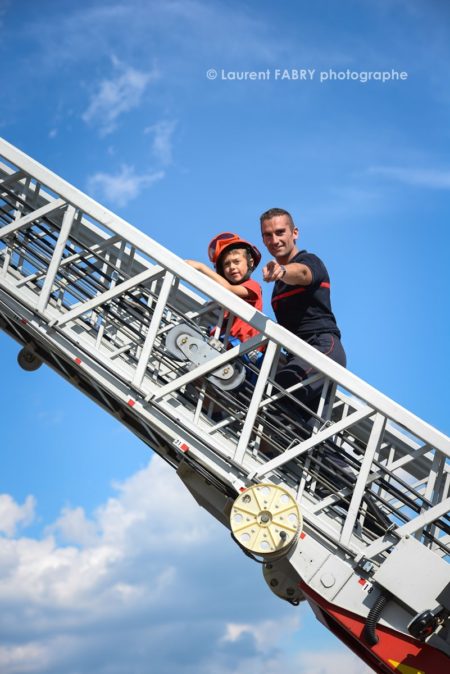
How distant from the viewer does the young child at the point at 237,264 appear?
823cm

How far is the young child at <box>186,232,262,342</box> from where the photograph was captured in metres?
8.23

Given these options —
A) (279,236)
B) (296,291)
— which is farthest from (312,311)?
(279,236)

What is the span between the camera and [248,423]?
740cm

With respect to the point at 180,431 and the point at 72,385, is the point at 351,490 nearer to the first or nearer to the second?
the point at 180,431

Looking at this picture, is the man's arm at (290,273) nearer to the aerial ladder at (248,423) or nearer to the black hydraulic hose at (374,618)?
the aerial ladder at (248,423)

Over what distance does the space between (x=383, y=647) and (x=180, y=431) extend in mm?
2512

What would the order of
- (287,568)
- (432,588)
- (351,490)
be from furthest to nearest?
(287,568) → (351,490) → (432,588)

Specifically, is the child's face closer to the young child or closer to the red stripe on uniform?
the young child

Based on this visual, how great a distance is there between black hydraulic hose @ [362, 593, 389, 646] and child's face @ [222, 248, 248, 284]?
126 inches

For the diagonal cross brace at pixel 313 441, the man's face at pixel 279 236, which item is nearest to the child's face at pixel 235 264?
the man's face at pixel 279 236

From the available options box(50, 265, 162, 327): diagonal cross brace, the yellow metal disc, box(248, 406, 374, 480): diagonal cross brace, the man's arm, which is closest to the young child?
the man's arm

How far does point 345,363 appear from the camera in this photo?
8.18 meters

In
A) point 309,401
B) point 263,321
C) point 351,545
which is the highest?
point 263,321

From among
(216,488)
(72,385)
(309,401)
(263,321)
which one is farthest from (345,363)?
(72,385)
